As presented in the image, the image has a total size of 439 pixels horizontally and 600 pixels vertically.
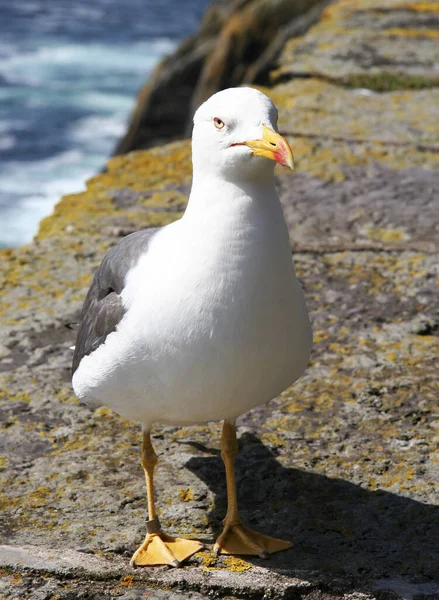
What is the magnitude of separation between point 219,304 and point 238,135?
0.53m

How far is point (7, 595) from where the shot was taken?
2727 millimetres

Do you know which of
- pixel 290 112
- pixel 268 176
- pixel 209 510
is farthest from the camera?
pixel 290 112

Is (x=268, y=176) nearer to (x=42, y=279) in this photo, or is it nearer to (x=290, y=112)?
(x=42, y=279)

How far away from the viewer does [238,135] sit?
2836 mm

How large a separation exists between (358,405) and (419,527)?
2.46ft

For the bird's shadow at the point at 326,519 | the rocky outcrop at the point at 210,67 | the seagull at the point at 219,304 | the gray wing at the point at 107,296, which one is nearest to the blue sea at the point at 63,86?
the rocky outcrop at the point at 210,67

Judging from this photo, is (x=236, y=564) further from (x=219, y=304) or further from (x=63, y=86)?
(x=63, y=86)

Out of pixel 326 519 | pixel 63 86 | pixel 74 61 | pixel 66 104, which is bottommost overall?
pixel 326 519

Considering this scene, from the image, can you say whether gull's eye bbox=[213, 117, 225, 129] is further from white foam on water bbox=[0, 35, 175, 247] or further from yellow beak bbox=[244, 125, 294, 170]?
white foam on water bbox=[0, 35, 175, 247]

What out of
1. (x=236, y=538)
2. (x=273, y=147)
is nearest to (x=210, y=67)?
(x=273, y=147)

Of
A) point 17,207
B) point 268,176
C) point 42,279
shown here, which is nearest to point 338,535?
point 268,176

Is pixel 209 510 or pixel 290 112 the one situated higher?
pixel 290 112

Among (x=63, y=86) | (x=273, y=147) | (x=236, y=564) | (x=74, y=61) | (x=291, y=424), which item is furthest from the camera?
(x=74, y=61)

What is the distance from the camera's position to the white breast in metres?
2.85
